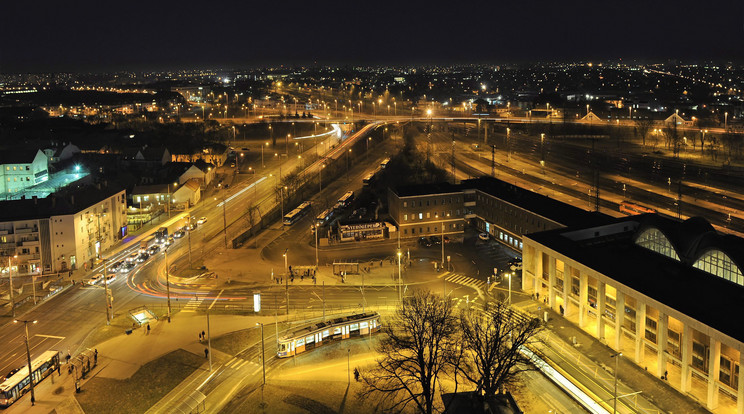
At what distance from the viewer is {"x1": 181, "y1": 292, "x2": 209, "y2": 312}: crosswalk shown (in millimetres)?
22070

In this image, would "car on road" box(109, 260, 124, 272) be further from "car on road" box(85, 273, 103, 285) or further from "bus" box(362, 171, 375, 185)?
"bus" box(362, 171, 375, 185)

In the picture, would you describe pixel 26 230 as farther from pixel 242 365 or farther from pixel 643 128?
pixel 643 128

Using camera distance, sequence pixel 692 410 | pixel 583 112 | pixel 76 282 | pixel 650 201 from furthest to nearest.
Result: pixel 583 112, pixel 650 201, pixel 76 282, pixel 692 410

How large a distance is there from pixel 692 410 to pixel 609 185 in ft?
87.8

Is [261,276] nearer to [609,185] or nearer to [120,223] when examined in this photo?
[120,223]

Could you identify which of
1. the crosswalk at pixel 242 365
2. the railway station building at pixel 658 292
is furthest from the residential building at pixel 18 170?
Answer: the railway station building at pixel 658 292

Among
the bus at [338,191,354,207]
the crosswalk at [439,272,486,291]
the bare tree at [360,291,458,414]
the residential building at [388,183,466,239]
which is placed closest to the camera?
the bare tree at [360,291,458,414]

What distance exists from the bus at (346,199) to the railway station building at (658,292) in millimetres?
15822

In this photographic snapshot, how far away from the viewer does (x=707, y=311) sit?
15.4 meters

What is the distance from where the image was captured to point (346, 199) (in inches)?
1473

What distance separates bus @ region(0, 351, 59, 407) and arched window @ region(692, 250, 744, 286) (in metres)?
20.6

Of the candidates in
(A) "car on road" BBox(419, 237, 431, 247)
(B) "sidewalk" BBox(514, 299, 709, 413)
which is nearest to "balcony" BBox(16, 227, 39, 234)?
(A) "car on road" BBox(419, 237, 431, 247)

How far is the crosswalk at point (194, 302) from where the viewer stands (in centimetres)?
2207

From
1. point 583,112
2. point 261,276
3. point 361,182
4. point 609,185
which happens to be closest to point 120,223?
point 261,276
